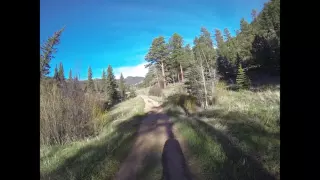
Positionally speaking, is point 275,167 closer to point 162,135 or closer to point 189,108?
point 162,135

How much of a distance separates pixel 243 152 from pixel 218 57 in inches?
773

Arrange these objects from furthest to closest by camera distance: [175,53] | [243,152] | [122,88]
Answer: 1. [122,88]
2. [175,53]
3. [243,152]

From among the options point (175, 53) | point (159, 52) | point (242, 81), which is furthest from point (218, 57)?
point (159, 52)

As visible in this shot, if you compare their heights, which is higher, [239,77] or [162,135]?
[239,77]

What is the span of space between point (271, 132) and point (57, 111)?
30.1 ft

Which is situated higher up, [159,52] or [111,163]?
[159,52]

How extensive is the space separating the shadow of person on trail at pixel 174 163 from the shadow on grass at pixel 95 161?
1.46 meters

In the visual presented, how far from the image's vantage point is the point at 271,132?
30.2 ft

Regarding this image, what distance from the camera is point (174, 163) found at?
23.2ft

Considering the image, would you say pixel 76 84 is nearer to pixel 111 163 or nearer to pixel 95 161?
pixel 95 161

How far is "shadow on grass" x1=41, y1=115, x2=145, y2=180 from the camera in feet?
19.9

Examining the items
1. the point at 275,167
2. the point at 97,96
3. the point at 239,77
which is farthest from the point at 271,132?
the point at 239,77

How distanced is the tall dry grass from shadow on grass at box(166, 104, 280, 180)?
536cm

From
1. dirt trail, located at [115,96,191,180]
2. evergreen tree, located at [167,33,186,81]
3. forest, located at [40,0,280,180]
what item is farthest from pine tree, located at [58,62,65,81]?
evergreen tree, located at [167,33,186,81]
